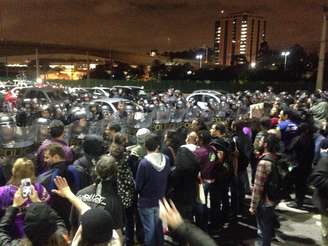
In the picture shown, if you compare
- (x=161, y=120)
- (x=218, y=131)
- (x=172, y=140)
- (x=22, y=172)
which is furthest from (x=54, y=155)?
(x=161, y=120)

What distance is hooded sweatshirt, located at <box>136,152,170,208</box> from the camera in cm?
564

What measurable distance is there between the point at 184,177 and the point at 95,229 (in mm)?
3209

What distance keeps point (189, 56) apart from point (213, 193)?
130940 millimetres

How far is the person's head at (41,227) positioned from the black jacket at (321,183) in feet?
11.6

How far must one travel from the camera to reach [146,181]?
18.6 feet

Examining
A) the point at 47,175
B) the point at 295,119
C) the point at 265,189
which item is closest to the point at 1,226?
the point at 47,175

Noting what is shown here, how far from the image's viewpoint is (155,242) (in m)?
5.89

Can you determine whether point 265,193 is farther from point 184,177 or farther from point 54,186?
point 54,186

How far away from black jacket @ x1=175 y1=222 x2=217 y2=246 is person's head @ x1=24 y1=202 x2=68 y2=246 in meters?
0.80

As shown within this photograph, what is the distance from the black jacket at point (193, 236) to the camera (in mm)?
2666

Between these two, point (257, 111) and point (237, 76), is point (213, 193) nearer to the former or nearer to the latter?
point (257, 111)

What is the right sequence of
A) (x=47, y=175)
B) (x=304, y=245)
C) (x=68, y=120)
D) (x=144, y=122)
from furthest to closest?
(x=144, y=122)
(x=68, y=120)
(x=304, y=245)
(x=47, y=175)

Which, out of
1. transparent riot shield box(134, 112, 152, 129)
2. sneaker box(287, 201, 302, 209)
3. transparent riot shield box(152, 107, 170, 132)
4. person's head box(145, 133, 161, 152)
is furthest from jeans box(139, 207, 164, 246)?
transparent riot shield box(152, 107, 170, 132)

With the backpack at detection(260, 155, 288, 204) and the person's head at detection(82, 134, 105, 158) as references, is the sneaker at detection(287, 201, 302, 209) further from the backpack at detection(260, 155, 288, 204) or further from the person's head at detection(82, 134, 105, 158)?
the person's head at detection(82, 134, 105, 158)
